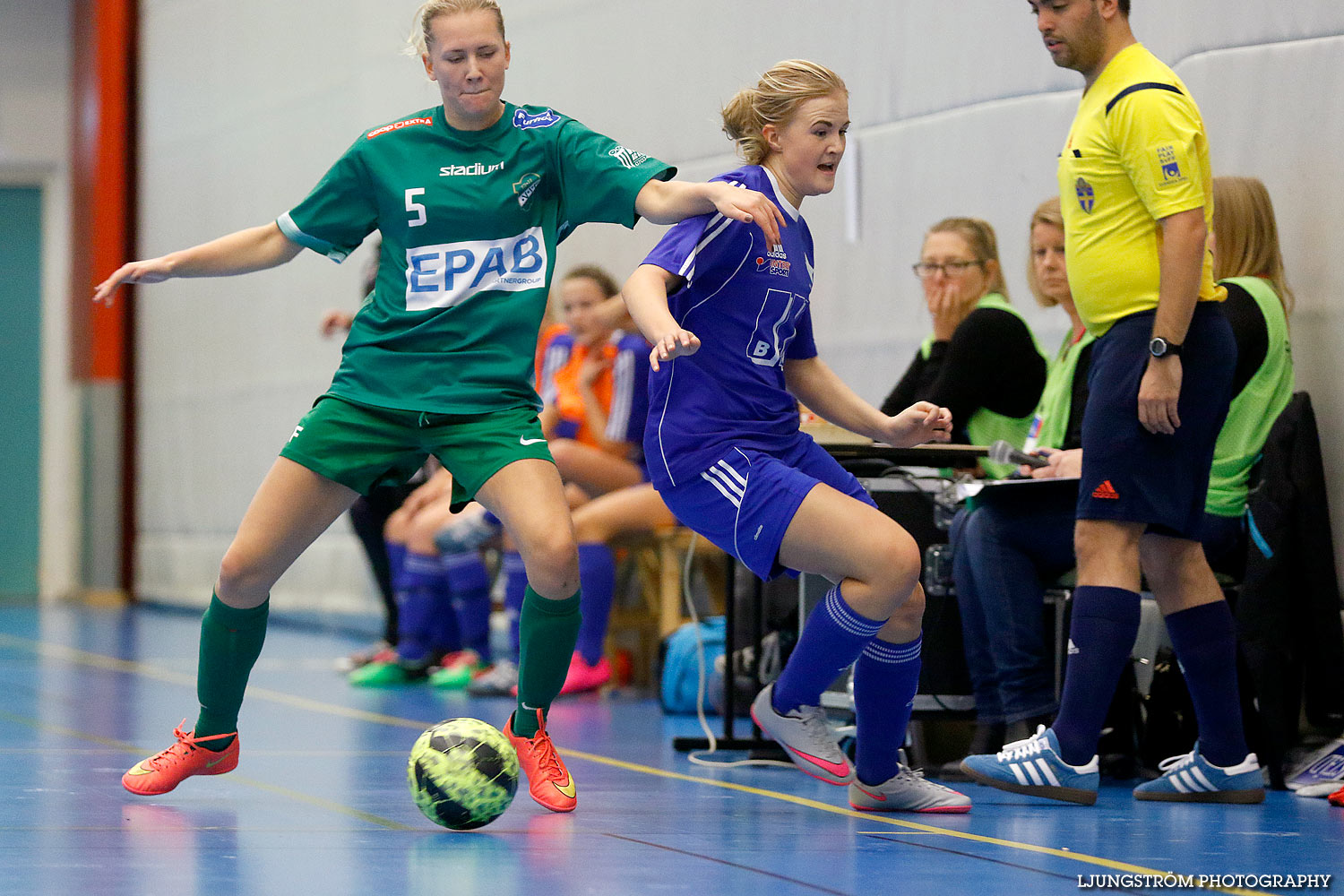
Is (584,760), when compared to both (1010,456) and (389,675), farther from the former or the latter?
(389,675)

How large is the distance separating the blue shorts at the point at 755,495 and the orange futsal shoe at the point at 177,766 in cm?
119

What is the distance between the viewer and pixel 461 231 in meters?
3.72

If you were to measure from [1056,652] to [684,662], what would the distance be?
1816 millimetres

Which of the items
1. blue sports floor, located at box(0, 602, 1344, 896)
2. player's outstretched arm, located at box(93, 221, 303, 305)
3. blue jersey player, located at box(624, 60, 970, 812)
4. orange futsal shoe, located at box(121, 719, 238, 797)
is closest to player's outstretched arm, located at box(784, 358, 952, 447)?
blue jersey player, located at box(624, 60, 970, 812)

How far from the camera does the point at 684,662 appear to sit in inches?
242

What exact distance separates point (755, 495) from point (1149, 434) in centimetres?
96

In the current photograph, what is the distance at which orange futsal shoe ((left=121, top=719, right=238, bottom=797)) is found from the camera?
3.81m

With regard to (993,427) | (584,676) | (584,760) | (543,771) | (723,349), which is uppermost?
(723,349)

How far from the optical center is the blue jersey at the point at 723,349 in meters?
3.66

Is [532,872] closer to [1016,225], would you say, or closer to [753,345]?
[753,345]

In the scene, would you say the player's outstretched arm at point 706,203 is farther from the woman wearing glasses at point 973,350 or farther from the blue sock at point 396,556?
the blue sock at point 396,556

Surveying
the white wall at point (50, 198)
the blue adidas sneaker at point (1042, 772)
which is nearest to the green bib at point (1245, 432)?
the blue adidas sneaker at point (1042, 772)

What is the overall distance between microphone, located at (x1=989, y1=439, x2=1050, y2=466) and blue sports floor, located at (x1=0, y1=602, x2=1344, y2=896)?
2.71 feet

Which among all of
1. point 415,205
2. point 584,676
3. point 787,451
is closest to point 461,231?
point 415,205
